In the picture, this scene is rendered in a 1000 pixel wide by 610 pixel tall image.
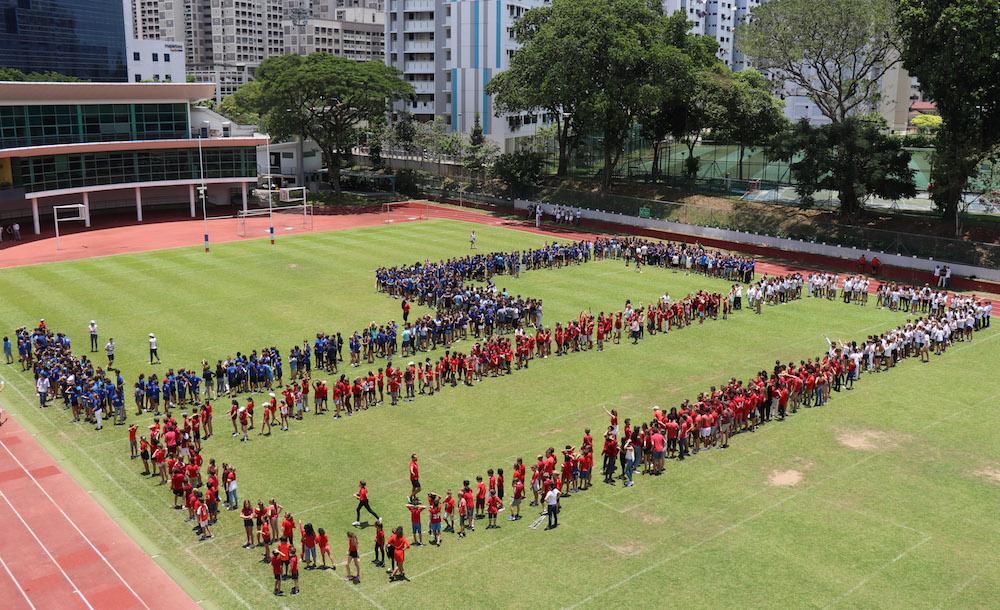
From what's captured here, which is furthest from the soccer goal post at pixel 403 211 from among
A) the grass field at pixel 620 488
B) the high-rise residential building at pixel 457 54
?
the grass field at pixel 620 488

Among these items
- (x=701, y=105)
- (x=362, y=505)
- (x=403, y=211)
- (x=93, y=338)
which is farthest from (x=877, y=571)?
(x=403, y=211)

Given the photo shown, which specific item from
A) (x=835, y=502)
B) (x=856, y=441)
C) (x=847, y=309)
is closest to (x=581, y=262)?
(x=847, y=309)

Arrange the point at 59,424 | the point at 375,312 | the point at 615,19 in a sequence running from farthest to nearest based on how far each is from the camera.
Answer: the point at 615,19
the point at 375,312
the point at 59,424

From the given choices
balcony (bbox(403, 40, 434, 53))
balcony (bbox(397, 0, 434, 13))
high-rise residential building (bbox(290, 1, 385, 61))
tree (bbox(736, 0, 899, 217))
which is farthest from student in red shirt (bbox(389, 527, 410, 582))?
high-rise residential building (bbox(290, 1, 385, 61))

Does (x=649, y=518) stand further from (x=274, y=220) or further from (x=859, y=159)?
(x=274, y=220)

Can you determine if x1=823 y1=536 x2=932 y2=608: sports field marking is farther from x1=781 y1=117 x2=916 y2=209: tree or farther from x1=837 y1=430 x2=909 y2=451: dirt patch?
x1=781 y1=117 x2=916 y2=209: tree

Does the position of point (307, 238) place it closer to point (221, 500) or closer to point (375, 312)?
point (375, 312)

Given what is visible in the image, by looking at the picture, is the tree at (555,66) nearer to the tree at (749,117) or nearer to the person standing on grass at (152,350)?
the tree at (749,117)
